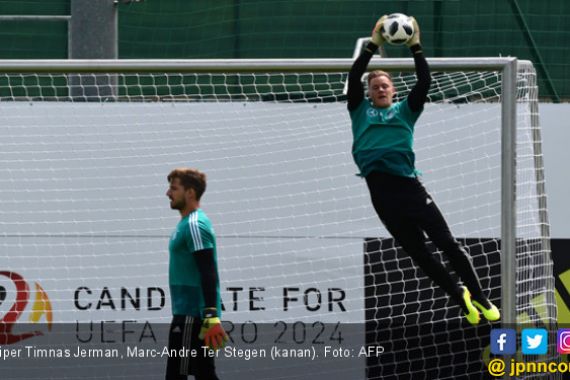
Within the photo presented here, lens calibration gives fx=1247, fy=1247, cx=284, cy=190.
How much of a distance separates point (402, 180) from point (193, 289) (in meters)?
1.19

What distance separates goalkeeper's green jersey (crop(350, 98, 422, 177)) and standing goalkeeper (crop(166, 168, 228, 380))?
0.88 metres

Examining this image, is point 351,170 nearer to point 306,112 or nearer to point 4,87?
point 306,112

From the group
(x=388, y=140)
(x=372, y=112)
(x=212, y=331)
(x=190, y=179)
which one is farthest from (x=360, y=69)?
(x=212, y=331)

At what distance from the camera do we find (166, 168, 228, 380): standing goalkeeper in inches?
235

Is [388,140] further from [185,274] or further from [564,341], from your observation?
[564,341]

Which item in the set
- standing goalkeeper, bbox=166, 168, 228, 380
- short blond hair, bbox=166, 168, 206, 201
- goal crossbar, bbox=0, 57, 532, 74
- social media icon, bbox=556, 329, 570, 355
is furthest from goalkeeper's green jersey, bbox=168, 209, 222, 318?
social media icon, bbox=556, 329, 570, 355

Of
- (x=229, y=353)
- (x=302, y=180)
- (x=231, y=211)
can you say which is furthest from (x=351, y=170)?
(x=229, y=353)

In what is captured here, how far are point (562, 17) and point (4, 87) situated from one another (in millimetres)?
3547

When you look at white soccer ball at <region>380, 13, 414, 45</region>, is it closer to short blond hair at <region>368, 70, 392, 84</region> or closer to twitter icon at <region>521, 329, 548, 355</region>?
short blond hair at <region>368, 70, 392, 84</region>

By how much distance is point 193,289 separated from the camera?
20.0ft

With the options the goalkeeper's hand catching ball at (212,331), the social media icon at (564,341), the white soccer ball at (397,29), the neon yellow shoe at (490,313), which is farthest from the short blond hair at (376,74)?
the social media icon at (564,341)

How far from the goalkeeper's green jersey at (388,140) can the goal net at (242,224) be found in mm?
1204

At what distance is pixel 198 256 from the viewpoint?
236 inches

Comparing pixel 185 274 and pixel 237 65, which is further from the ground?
pixel 237 65
